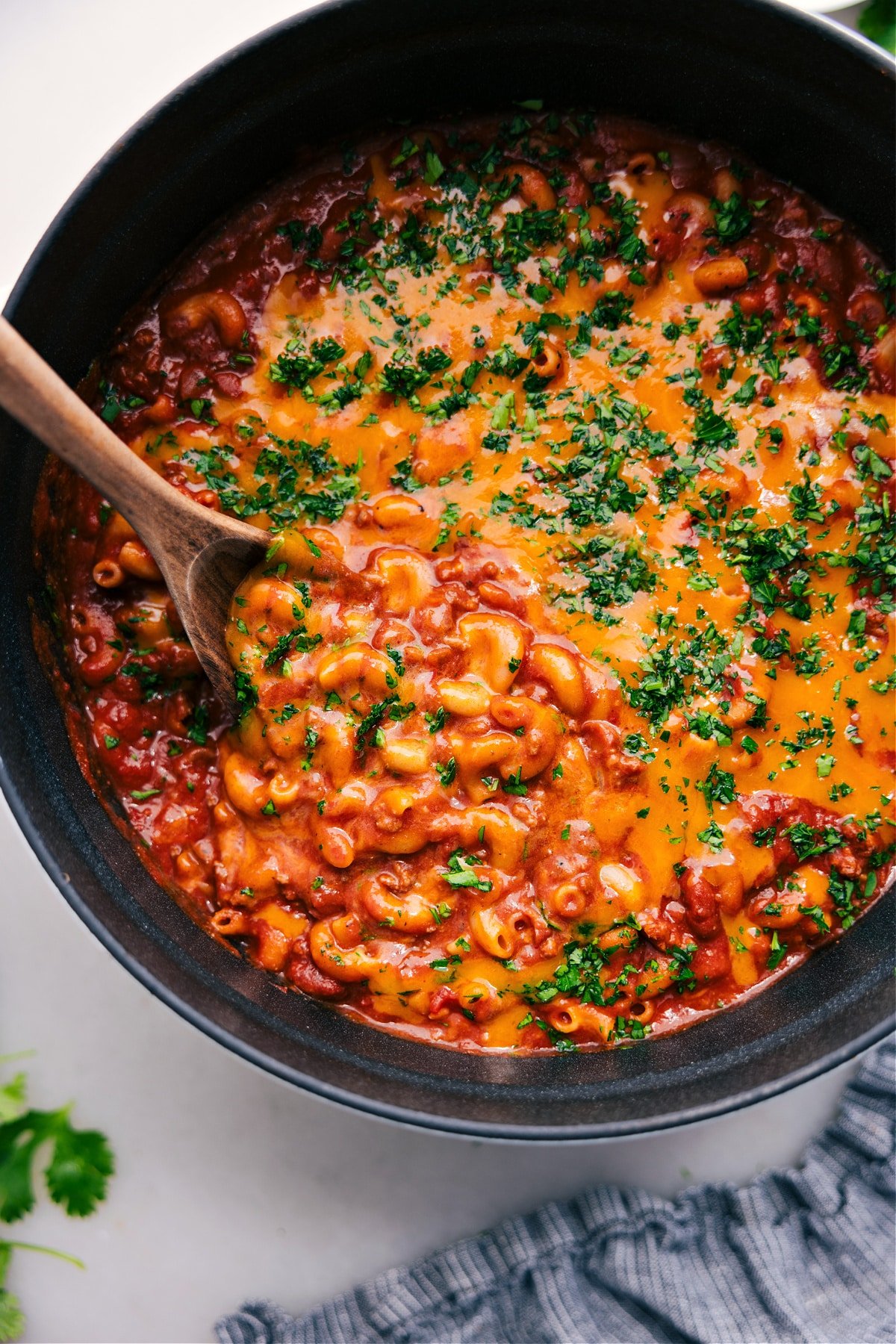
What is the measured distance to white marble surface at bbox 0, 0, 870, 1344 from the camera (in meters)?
3.48

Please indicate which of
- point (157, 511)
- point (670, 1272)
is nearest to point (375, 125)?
point (157, 511)

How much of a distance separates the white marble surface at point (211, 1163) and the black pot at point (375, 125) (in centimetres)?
62

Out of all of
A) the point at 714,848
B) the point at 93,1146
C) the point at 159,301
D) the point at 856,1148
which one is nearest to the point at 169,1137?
the point at 93,1146

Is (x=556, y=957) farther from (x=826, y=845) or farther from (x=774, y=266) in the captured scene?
(x=774, y=266)

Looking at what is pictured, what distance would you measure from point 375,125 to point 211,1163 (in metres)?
3.29

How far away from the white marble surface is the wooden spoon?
3.33ft

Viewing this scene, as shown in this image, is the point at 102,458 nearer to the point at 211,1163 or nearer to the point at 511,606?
the point at 511,606

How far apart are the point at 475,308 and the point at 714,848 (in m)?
1.67

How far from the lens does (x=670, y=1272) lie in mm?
3457

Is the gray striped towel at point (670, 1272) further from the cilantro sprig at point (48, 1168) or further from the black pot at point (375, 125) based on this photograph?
the black pot at point (375, 125)

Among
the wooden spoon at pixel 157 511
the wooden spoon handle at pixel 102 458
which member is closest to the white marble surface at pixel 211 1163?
the wooden spoon at pixel 157 511

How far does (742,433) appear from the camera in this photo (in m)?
3.07

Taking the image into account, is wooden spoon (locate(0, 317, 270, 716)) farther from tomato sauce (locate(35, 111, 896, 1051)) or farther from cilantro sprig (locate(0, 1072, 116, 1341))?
cilantro sprig (locate(0, 1072, 116, 1341))

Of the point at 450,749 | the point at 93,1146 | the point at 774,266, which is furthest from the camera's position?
the point at 93,1146
